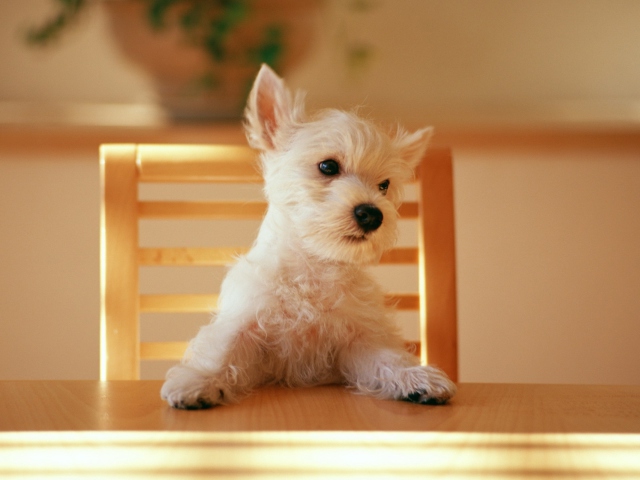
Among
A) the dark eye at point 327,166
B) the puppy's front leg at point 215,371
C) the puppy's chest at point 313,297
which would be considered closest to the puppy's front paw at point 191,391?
the puppy's front leg at point 215,371

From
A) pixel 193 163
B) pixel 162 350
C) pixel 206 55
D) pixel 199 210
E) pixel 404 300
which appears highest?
pixel 206 55

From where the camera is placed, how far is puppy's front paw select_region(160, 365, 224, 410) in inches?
31.8

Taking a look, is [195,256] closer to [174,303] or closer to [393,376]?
[174,303]

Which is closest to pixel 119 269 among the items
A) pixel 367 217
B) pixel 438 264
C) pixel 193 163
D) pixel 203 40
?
pixel 193 163

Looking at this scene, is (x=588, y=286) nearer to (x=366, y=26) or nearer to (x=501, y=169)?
(x=501, y=169)

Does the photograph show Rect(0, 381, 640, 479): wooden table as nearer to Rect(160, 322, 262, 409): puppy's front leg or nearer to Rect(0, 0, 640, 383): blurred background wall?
Rect(160, 322, 262, 409): puppy's front leg

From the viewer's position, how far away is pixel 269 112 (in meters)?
1.16

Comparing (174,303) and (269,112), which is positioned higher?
(269,112)

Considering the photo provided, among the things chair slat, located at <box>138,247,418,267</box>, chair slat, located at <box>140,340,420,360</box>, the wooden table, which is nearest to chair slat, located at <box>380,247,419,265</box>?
chair slat, located at <box>138,247,418,267</box>

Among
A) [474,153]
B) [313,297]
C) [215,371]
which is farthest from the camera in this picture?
[474,153]

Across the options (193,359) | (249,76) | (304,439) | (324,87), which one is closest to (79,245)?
(249,76)

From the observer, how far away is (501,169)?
1.99 meters

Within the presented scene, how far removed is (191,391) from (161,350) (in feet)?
1.80

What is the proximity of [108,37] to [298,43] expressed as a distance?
581mm
